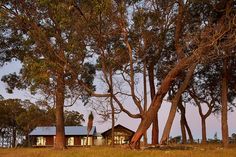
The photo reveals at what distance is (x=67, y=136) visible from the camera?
81688mm

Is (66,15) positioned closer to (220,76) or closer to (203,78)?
(220,76)

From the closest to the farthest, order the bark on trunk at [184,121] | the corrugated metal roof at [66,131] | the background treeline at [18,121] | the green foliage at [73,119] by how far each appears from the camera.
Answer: the bark on trunk at [184,121] → the background treeline at [18,121] → the corrugated metal roof at [66,131] → the green foliage at [73,119]

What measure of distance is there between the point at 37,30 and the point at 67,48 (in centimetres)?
281

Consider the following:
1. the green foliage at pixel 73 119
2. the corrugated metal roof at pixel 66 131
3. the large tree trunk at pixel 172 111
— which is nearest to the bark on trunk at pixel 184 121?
the large tree trunk at pixel 172 111

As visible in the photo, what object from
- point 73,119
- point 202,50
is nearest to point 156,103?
point 202,50

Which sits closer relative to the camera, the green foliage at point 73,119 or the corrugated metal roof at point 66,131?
the corrugated metal roof at point 66,131

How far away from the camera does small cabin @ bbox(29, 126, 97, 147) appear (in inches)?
3216

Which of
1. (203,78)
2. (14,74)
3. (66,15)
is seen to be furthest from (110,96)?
(203,78)

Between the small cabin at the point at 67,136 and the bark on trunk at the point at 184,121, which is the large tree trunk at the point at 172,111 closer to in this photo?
the bark on trunk at the point at 184,121

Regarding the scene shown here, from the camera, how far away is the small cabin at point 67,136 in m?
81.7

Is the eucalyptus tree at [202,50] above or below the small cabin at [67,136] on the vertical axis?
above

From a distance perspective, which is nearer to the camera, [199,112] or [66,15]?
[66,15]

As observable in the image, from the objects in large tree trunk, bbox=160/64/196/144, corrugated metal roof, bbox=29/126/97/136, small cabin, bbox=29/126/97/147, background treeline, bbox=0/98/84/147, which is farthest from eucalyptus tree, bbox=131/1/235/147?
corrugated metal roof, bbox=29/126/97/136

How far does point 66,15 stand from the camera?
73.5 ft
